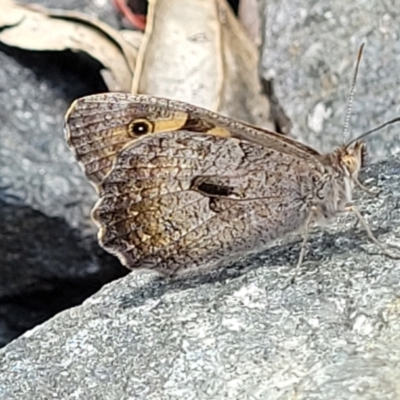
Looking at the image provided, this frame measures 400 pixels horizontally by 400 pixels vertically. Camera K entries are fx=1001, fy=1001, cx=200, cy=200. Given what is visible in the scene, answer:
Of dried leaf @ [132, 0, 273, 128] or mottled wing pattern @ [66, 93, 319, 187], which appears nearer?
mottled wing pattern @ [66, 93, 319, 187]

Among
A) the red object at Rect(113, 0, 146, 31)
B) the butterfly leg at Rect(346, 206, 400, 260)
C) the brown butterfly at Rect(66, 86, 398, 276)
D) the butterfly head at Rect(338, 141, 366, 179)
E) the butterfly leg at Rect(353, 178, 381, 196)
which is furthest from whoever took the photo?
the red object at Rect(113, 0, 146, 31)

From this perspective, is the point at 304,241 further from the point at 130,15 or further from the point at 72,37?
the point at 130,15

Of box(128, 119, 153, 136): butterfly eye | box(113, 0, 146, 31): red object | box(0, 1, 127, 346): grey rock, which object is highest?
box(113, 0, 146, 31): red object

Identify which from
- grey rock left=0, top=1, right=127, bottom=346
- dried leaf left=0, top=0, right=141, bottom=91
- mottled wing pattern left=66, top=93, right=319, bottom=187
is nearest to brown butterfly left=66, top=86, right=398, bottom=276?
mottled wing pattern left=66, top=93, right=319, bottom=187

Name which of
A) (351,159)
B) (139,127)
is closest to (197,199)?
(139,127)

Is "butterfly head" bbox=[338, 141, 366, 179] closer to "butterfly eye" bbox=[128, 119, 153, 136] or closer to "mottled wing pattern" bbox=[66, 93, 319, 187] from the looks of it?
"mottled wing pattern" bbox=[66, 93, 319, 187]

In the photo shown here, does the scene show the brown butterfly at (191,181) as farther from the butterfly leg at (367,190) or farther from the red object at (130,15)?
the red object at (130,15)
